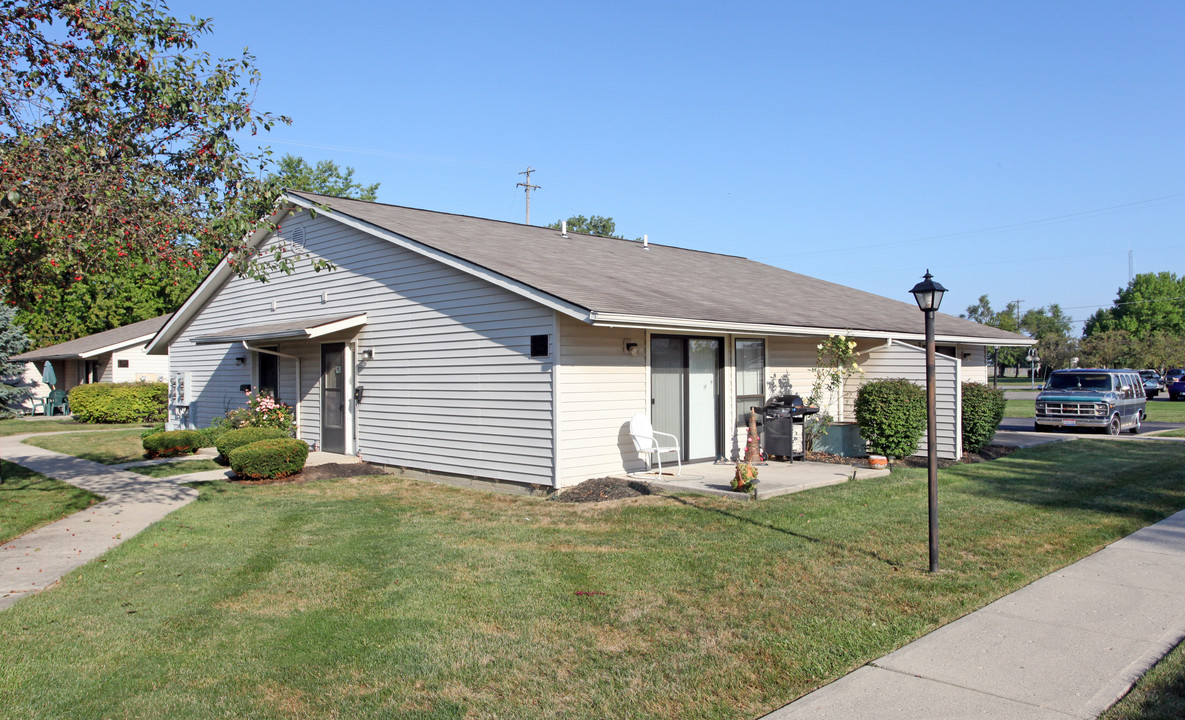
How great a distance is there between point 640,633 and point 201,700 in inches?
102

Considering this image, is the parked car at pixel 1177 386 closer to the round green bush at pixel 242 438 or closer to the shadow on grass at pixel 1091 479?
the shadow on grass at pixel 1091 479

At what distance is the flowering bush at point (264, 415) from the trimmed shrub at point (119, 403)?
14441mm

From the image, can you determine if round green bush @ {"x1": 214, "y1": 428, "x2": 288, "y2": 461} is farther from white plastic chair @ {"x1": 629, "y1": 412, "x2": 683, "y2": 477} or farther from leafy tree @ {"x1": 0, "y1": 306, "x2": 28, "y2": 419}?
leafy tree @ {"x1": 0, "y1": 306, "x2": 28, "y2": 419}

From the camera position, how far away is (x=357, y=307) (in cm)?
1392

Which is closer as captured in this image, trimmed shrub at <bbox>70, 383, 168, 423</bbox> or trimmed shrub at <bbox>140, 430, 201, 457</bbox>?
trimmed shrub at <bbox>140, 430, 201, 457</bbox>

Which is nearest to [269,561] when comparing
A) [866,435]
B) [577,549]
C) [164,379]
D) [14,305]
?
[577,549]

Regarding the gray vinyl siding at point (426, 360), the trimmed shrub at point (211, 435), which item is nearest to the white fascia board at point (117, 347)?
the trimmed shrub at point (211, 435)

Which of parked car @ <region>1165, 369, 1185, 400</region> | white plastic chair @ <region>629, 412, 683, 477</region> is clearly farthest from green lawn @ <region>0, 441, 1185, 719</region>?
parked car @ <region>1165, 369, 1185, 400</region>

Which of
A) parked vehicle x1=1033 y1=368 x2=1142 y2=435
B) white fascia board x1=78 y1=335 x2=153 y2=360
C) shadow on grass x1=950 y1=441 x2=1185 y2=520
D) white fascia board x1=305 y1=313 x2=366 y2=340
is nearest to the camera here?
shadow on grass x1=950 y1=441 x2=1185 y2=520

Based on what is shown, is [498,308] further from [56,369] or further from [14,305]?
[56,369]

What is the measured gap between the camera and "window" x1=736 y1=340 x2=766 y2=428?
522 inches

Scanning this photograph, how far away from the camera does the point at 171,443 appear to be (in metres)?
15.6

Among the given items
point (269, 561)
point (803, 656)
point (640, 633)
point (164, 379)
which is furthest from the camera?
point (164, 379)

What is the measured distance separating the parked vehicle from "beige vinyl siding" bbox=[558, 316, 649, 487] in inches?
582
